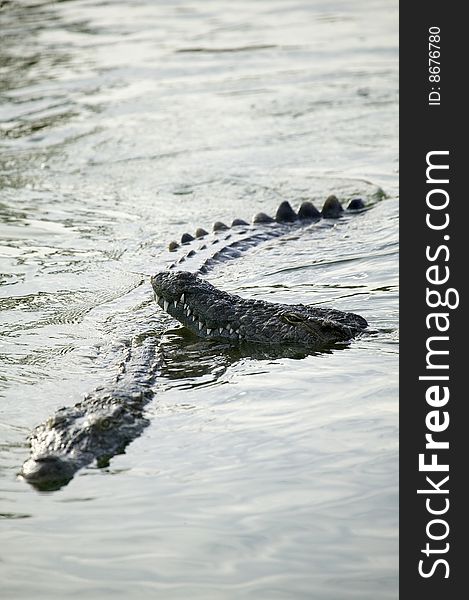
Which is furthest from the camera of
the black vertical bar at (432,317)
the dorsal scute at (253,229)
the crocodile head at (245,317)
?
the dorsal scute at (253,229)

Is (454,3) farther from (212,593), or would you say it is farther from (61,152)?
(61,152)

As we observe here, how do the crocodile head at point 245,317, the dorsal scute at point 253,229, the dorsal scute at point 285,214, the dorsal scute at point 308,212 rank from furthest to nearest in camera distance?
the dorsal scute at point 308,212 < the dorsal scute at point 285,214 < the dorsal scute at point 253,229 < the crocodile head at point 245,317

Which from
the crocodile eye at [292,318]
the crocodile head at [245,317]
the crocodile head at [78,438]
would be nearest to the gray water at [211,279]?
the crocodile head at [78,438]

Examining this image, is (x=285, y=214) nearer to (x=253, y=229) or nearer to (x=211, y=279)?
(x=253, y=229)

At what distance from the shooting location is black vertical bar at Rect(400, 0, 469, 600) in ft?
13.8

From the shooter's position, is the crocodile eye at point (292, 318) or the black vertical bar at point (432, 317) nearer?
the black vertical bar at point (432, 317)

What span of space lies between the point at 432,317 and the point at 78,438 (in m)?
1.79

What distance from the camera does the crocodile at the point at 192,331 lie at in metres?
5.04

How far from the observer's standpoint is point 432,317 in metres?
5.41

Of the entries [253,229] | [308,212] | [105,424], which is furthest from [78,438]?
[308,212]

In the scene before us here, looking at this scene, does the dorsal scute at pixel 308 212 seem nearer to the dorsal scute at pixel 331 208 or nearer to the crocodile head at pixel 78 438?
the dorsal scute at pixel 331 208

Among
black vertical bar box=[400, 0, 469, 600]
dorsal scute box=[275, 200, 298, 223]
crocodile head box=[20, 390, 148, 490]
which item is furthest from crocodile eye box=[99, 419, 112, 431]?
dorsal scute box=[275, 200, 298, 223]

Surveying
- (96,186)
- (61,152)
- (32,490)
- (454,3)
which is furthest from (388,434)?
(61,152)

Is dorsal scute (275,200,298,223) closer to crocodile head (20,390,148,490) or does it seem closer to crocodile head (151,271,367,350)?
crocodile head (151,271,367,350)
